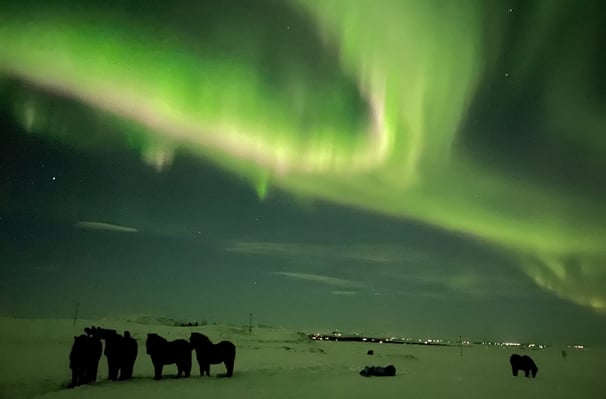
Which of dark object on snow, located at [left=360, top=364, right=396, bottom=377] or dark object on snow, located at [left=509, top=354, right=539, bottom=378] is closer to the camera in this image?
dark object on snow, located at [left=360, top=364, right=396, bottom=377]

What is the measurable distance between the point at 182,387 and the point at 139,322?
7972 millimetres

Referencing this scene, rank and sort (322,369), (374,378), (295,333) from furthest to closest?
(295,333), (322,369), (374,378)

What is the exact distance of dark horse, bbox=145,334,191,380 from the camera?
7312 millimetres

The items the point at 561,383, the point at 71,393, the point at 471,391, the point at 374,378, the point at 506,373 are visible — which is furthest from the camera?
the point at 506,373

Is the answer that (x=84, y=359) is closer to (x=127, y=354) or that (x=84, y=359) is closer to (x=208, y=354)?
(x=127, y=354)

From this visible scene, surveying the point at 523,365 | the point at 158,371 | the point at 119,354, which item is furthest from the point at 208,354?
the point at 523,365

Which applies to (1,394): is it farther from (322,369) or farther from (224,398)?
(322,369)

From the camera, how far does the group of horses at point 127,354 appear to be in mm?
6730

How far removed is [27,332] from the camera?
10.7 m

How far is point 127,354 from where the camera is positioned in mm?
7223

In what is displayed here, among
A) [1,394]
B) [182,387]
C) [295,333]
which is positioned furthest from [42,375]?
[295,333]

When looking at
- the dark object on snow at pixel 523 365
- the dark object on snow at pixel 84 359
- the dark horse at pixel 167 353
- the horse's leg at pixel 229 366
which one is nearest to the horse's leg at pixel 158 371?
the dark horse at pixel 167 353

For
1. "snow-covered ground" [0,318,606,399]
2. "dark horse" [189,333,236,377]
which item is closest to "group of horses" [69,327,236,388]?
"dark horse" [189,333,236,377]

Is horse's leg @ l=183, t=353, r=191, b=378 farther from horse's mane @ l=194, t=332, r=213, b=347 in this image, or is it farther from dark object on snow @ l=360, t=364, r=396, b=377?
dark object on snow @ l=360, t=364, r=396, b=377
